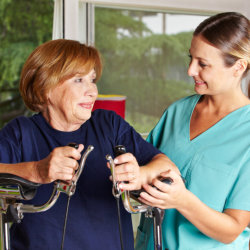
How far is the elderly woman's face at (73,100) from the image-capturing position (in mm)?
1132

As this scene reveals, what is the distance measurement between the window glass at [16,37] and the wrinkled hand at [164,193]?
3.35 metres

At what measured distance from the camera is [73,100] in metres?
1.13

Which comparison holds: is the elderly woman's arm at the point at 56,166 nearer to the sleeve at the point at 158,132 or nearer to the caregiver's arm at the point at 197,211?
the caregiver's arm at the point at 197,211

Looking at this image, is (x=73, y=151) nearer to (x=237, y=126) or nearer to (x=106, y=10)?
(x=237, y=126)

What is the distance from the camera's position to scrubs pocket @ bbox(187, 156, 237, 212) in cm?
120

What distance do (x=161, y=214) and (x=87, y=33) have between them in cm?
170

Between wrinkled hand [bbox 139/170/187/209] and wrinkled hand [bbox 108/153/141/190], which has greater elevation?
wrinkled hand [bbox 108/153/141/190]

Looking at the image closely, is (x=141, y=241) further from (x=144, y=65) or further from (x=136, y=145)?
(x=144, y=65)

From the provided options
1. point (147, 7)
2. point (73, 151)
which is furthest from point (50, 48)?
point (147, 7)

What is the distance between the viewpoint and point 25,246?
3.57ft

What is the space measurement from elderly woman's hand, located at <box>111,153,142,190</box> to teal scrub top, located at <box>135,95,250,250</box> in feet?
1.09

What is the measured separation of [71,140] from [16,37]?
10.8 feet

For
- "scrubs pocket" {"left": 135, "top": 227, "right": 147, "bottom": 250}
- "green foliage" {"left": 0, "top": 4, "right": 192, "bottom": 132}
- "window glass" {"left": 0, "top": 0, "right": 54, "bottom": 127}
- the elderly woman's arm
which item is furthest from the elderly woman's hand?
Result: "window glass" {"left": 0, "top": 0, "right": 54, "bottom": 127}

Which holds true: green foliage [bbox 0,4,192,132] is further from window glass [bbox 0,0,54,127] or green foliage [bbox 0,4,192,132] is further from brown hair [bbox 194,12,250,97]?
brown hair [bbox 194,12,250,97]
